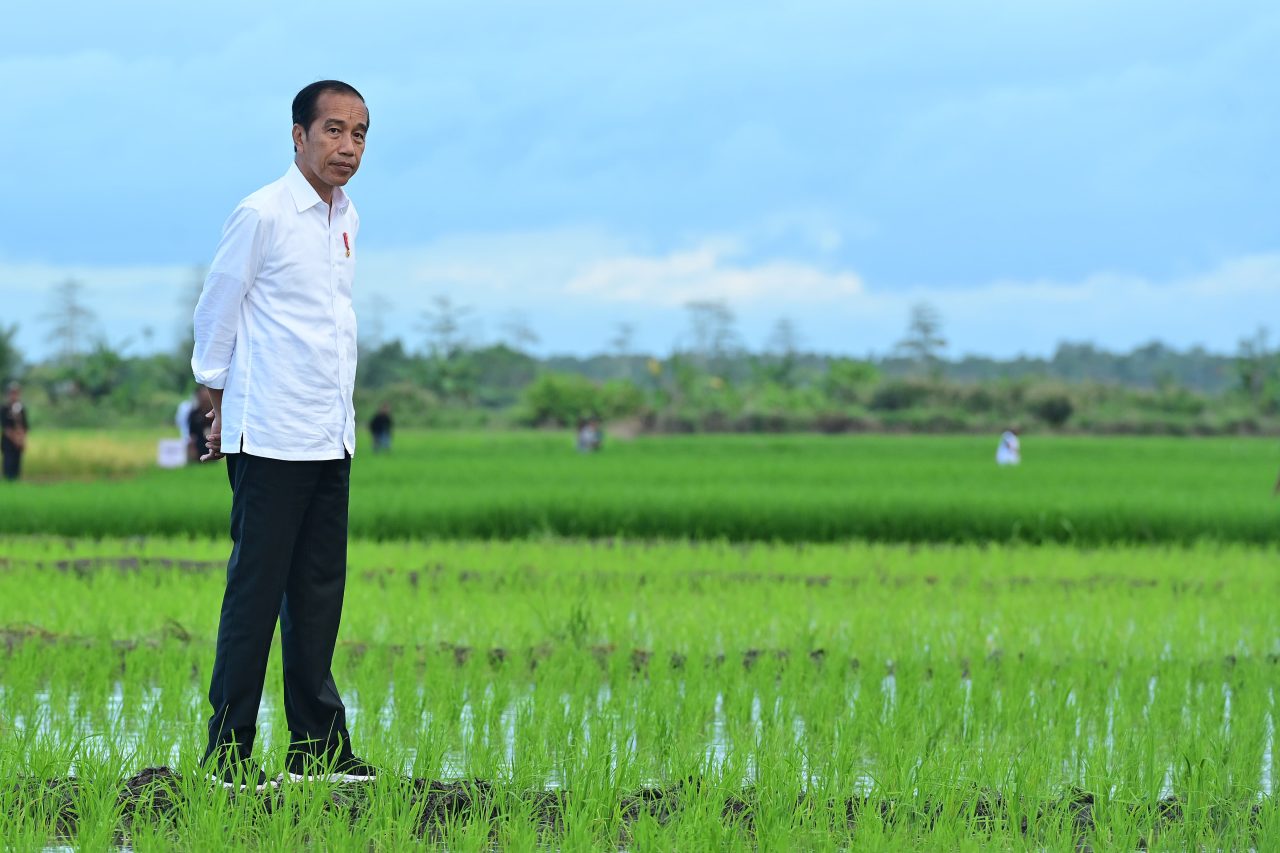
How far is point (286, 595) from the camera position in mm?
3861

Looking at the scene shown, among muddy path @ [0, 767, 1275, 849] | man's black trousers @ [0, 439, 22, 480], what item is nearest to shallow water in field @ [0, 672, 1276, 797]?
muddy path @ [0, 767, 1275, 849]

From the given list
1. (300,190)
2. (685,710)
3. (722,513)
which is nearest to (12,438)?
(722,513)

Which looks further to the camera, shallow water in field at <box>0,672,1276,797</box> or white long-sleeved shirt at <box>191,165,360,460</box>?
shallow water in field at <box>0,672,1276,797</box>

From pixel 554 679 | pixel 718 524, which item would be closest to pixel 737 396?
pixel 718 524

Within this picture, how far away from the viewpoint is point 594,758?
3740 mm

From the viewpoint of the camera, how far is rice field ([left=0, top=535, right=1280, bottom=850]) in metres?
3.40

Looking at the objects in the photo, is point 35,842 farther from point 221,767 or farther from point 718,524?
point 718,524

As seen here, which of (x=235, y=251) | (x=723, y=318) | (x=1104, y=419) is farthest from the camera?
(x=723, y=318)

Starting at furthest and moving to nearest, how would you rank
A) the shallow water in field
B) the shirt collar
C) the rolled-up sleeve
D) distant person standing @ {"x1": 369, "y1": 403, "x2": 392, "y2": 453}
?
distant person standing @ {"x1": 369, "y1": 403, "x2": 392, "y2": 453} < the shallow water in field < the shirt collar < the rolled-up sleeve

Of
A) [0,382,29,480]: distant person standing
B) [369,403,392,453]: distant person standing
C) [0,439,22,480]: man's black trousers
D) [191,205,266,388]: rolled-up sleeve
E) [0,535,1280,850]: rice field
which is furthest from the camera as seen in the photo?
[369,403,392,453]: distant person standing

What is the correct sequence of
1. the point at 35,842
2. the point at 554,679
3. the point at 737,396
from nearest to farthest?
1. the point at 35,842
2. the point at 554,679
3. the point at 737,396

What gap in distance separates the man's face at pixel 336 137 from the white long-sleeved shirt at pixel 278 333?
9cm

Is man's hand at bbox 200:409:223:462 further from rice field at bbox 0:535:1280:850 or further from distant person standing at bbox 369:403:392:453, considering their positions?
distant person standing at bbox 369:403:392:453

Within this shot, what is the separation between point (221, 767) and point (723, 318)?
103 meters
